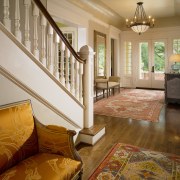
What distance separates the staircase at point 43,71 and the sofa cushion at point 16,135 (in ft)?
0.63

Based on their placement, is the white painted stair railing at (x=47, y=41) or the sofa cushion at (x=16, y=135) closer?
the sofa cushion at (x=16, y=135)

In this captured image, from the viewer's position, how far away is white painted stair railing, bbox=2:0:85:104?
6.74ft

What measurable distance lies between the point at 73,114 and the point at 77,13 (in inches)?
161

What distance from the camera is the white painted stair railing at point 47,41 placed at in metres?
2.05

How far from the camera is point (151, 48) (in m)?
9.41

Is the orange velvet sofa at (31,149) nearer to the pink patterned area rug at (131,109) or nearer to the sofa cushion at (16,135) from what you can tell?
the sofa cushion at (16,135)

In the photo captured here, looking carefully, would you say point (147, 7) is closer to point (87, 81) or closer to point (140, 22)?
point (140, 22)

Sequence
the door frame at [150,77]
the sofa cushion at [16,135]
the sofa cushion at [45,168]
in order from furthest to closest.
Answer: the door frame at [150,77] < the sofa cushion at [16,135] < the sofa cushion at [45,168]

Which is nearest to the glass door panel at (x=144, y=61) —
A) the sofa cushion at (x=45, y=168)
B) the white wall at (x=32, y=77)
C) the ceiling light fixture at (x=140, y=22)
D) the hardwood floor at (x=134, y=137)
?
the ceiling light fixture at (x=140, y=22)

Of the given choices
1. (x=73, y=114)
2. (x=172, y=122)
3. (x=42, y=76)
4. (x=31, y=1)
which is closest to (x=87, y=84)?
(x=73, y=114)

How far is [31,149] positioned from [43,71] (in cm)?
92

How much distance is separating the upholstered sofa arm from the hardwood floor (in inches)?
22.9

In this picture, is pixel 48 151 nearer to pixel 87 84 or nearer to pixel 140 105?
pixel 87 84

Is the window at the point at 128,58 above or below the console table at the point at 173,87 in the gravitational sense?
above
